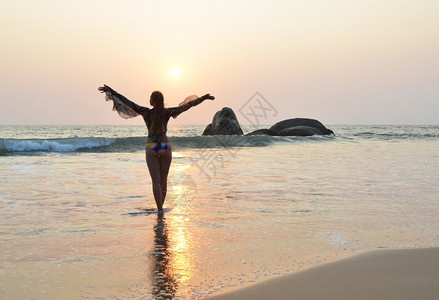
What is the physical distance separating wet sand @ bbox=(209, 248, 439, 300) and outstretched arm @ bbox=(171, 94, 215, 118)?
4.59 meters

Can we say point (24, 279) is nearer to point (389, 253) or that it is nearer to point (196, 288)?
point (196, 288)

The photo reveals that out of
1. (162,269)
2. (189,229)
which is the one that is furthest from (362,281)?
(189,229)

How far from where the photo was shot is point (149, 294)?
3596 mm

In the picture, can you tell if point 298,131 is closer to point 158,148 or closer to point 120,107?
point 120,107

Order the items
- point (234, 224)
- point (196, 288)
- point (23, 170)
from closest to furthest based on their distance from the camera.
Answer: point (196, 288), point (234, 224), point (23, 170)

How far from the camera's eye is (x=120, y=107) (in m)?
8.59

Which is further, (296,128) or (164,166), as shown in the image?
(296,128)

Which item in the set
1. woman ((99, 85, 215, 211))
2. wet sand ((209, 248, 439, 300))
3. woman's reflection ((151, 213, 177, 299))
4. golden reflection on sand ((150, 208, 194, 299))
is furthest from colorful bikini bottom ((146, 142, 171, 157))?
wet sand ((209, 248, 439, 300))

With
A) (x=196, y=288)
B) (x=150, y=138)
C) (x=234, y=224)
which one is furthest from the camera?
(x=150, y=138)

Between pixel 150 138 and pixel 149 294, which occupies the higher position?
pixel 150 138

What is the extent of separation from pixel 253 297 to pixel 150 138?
4.94 m

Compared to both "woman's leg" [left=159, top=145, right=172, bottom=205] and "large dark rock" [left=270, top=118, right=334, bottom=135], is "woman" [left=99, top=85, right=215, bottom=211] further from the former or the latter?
"large dark rock" [left=270, top=118, right=334, bottom=135]

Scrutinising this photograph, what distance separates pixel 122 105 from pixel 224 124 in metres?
37.2

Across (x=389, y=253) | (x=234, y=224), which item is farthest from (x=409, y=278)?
(x=234, y=224)
